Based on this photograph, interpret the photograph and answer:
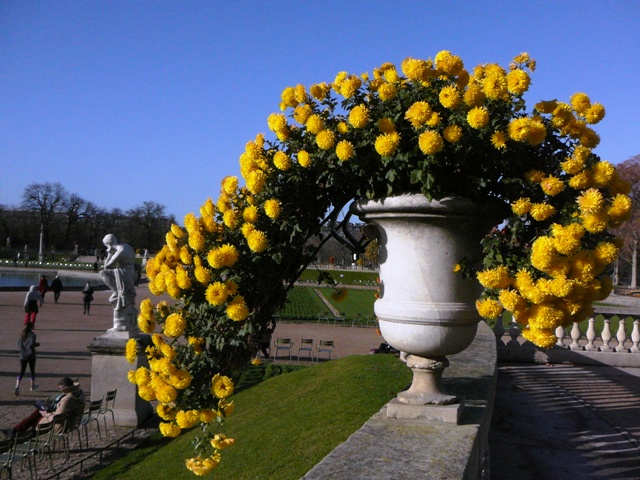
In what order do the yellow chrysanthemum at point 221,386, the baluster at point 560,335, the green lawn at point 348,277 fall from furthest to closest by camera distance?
the green lawn at point 348,277 < the baluster at point 560,335 < the yellow chrysanthemum at point 221,386

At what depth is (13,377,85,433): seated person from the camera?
25.8ft

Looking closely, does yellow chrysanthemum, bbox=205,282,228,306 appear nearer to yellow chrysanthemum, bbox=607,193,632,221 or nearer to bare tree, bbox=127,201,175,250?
yellow chrysanthemum, bbox=607,193,632,221

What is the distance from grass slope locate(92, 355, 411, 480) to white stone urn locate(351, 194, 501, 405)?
2.13 m

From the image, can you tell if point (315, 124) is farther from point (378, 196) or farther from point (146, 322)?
point (146, 322)

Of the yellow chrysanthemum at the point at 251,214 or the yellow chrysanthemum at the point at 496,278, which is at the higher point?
the yellow chrysanthemum at the point at 251,214

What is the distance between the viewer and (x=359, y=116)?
7.88ft

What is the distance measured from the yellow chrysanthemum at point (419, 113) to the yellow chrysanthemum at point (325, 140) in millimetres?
317

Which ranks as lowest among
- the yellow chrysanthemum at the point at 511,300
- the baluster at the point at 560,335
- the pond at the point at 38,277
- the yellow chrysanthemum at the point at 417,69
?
the pond at the point at 38,277

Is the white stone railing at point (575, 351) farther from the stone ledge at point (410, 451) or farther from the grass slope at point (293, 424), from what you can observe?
the stone ledge at point (410, 451)

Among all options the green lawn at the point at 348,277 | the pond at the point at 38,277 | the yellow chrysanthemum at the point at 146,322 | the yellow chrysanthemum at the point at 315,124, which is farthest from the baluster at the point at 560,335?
the pond at the point at 38,277

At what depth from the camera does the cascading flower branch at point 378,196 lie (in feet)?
7.39

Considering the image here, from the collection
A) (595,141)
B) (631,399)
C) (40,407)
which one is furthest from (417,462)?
(40,407)

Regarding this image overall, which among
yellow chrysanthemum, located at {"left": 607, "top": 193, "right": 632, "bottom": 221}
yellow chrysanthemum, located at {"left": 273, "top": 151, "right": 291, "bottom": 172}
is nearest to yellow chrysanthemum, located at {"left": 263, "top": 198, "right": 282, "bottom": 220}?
yellow chrysanthemum, located at {"left": 273, "top": 151, "right": 291, "bottom": 172}

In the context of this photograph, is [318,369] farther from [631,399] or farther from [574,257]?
[574,257]
